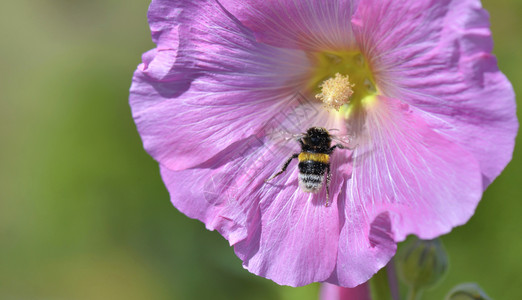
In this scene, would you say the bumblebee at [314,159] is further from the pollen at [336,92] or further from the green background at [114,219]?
the green background at [114,219]

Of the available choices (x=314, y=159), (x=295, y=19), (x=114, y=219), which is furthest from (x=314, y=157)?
(x=114, y=219)

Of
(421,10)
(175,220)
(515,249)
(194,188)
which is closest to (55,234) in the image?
(175,220)

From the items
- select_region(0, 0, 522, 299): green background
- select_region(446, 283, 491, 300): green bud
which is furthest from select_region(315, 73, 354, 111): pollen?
select_region(0, 0, 522, 299): green background

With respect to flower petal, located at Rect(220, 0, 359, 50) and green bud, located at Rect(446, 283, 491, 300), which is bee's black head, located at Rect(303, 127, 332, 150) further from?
green bud, located at Rect(446, 283, 491, 300)

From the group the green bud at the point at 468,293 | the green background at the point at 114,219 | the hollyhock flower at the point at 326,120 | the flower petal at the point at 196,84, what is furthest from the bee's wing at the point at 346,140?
the green background at the point at 114,219

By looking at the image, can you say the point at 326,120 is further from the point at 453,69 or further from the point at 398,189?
the point at 453,69

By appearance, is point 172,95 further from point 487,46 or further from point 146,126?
point 487,46
